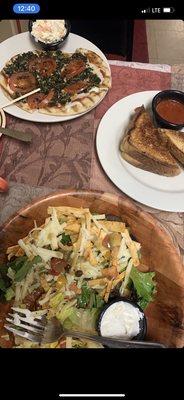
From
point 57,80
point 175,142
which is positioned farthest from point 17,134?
point 175,142

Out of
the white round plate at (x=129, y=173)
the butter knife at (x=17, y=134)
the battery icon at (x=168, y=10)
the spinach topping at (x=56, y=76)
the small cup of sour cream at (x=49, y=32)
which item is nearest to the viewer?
the battery icon at (x=168, y=10)

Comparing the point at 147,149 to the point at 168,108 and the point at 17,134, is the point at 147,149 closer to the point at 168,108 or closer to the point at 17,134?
the point at 168,108

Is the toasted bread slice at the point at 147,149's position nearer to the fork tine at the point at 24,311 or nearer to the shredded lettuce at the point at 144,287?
the shredded lettuce at the point at 144,287

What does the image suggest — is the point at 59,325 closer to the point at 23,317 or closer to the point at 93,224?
the point at 23,317

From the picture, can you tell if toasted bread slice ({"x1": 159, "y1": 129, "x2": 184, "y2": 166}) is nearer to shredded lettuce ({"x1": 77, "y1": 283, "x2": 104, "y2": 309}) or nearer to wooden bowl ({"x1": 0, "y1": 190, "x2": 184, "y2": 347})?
wooden bowl ({"x1": 0, "y1": 190, "x2": 184, "y2": 347})

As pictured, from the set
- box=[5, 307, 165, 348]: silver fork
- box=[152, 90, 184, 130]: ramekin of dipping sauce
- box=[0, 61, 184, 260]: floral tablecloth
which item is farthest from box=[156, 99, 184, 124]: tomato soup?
box=[5, 307, 165, 348]: silver fork

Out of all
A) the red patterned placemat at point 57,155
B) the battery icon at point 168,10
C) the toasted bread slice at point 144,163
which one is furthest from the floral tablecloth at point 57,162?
the battery icon at point 168,10

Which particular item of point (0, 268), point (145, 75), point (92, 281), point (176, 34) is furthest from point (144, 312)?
point (176, 34)
